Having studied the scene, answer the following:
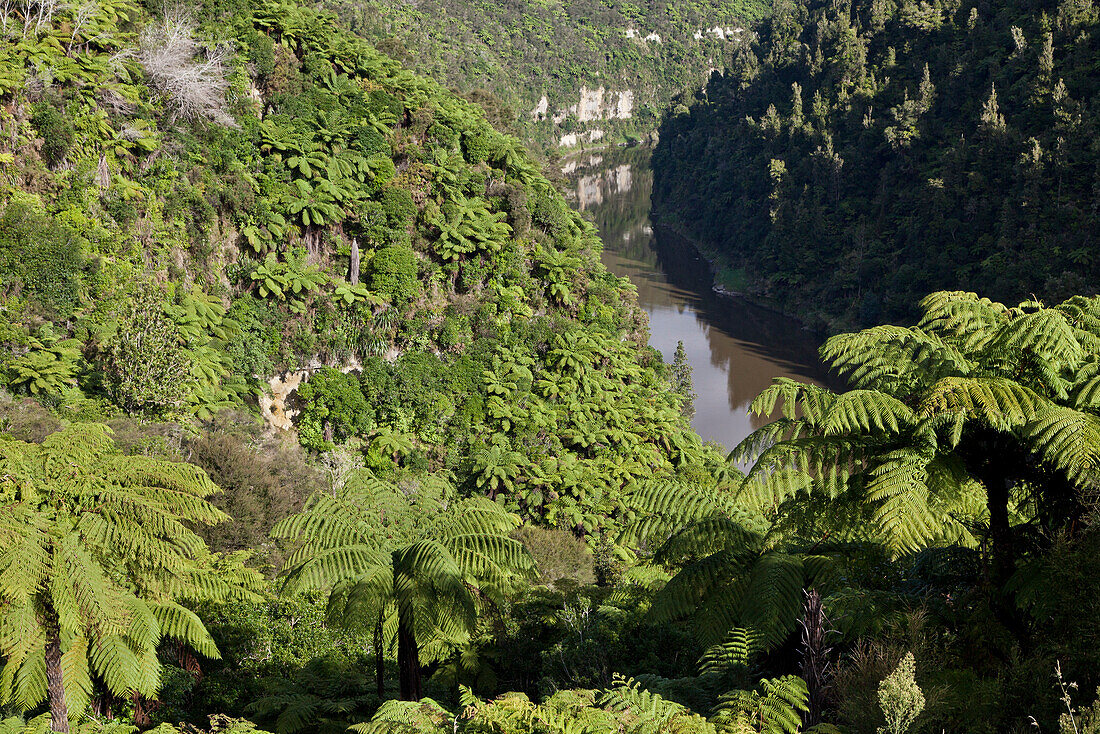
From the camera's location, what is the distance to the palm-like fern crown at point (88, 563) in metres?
5.59

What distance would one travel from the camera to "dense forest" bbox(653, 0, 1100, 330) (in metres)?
34.7

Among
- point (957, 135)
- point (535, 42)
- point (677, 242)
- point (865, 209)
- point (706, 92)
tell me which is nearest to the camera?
point (957, 135)

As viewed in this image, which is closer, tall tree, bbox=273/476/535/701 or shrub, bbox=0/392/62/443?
tall tree, bbox=273/476/535/701

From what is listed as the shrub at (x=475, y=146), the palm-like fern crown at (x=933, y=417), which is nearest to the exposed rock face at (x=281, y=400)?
the shrub at (x=475, y=146)

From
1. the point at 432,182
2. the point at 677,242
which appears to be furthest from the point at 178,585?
the point at 677,242

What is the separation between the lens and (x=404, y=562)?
262 inches

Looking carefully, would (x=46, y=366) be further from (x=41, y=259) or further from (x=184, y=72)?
(x=184, y=72)

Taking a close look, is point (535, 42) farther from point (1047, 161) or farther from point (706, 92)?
point (1047, 161)

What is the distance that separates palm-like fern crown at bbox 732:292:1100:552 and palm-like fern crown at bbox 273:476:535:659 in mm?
2662

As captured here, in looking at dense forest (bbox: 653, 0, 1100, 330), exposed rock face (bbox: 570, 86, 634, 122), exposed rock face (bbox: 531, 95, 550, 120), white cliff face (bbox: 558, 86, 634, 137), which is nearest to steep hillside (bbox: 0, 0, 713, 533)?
dense forest (bbox: 653, 0, 1100, 330)

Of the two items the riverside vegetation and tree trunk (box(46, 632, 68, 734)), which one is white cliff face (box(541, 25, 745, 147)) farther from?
tree trunk (box(46, 632, 68, 734))

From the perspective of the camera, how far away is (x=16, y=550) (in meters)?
5.47

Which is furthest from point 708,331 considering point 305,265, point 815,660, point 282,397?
point 815,660

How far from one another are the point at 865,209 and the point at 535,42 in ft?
257
